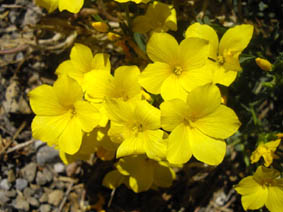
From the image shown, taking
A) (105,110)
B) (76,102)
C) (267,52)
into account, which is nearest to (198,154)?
(105,110)

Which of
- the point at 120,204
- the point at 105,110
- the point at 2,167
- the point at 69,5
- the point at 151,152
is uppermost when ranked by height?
the point at 69,5

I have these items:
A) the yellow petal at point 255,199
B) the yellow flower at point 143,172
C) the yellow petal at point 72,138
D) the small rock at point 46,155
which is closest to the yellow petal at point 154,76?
the yellow petal at point 72,138

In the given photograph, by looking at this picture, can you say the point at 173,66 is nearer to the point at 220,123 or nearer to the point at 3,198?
the point at 220,123

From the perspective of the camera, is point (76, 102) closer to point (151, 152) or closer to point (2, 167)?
point (151, 152)

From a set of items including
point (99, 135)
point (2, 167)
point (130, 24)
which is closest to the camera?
point (99, 135)

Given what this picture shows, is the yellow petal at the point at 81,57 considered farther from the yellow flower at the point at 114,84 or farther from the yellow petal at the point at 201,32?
the yellow petal at the point at 201,32

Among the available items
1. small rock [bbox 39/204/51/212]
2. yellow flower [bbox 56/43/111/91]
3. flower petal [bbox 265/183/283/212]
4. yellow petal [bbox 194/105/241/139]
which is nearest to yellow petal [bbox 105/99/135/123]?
yellow flower [bbox 56/43/111/91]
